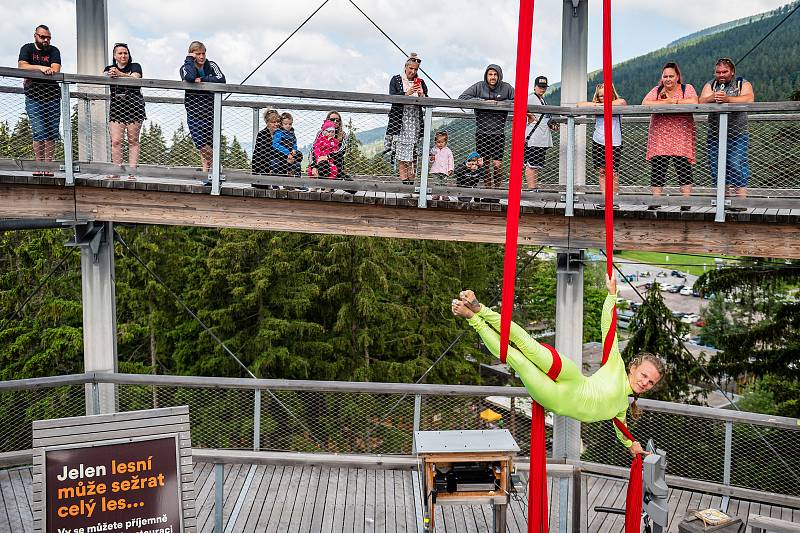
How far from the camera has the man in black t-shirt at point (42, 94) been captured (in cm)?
752

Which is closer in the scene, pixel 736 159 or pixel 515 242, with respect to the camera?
pixel 515 242

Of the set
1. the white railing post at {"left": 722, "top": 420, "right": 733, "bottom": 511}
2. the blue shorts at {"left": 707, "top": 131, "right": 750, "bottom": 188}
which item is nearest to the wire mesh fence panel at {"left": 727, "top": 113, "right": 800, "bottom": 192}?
the blue shorts at {"left": 707, "top": 131, "right": 750, "bottom": 188}

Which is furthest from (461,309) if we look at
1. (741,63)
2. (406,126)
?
(741,63)

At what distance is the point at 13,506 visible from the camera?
24.1 ft

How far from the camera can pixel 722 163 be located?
692 centimetres

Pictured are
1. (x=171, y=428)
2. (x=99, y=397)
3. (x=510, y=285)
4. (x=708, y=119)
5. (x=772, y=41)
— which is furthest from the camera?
(x=772, y=41)

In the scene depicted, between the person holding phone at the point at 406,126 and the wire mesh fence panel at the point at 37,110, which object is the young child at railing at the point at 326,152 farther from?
the wire mesh fence panel at the point at 37,110

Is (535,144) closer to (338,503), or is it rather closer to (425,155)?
(425,155)

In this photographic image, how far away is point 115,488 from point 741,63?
72.3m

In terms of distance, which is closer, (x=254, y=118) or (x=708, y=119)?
(x=708, y=119)

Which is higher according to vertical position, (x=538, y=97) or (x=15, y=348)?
(x=538, y=97)

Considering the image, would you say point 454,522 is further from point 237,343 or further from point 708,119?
point 237,343

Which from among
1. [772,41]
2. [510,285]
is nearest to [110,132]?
[510,285]

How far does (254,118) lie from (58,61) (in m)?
2.08
